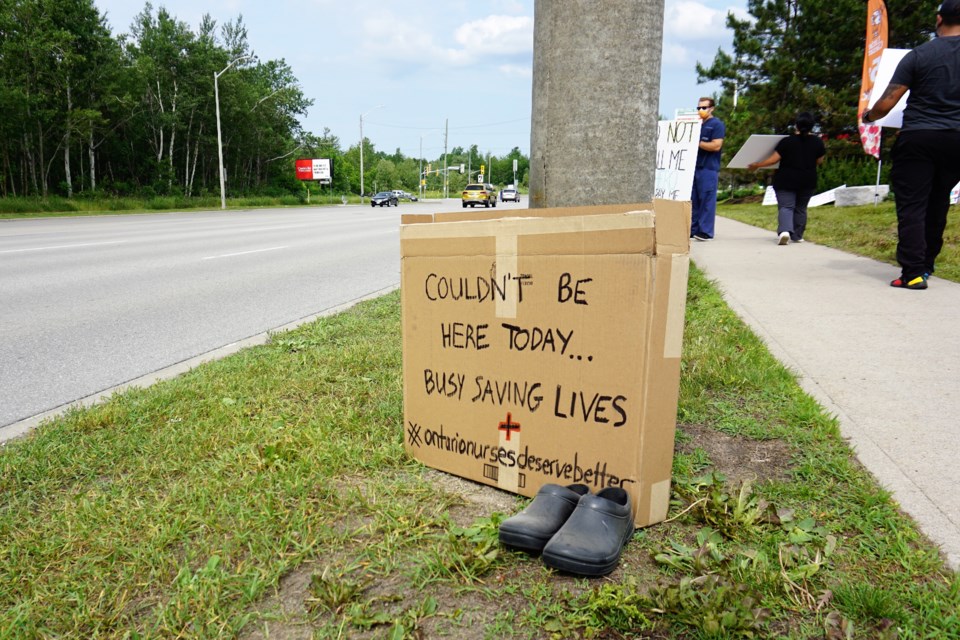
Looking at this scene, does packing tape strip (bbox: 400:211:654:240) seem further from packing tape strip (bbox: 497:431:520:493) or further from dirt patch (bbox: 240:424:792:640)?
dirt patch (bbox: 240:424:792:640)

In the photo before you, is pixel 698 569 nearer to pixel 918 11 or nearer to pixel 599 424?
pixel 599 424

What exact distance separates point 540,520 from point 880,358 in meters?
A: 2.72

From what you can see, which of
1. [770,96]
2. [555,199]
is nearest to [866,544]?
[555,199]

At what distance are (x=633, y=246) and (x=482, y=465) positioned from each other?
980 millimetres

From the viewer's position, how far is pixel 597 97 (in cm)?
263

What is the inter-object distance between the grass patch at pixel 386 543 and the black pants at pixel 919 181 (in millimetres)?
3314

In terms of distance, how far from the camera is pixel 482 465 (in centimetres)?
235

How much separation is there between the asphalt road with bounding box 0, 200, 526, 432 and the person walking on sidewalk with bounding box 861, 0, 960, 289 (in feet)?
16.7

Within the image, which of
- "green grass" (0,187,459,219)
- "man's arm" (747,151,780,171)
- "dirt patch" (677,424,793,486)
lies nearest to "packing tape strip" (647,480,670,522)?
"dirt patch" (677,424,793,486)

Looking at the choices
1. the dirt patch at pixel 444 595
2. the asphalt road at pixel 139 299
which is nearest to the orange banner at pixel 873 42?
the asphalt road at pixel 139 299

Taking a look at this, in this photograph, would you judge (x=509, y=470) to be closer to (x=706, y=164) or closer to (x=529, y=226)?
(x=529, y=226)

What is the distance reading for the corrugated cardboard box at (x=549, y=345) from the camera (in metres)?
1.92

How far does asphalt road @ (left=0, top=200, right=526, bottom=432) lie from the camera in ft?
13.7

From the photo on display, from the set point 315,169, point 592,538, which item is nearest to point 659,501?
point 592,538
